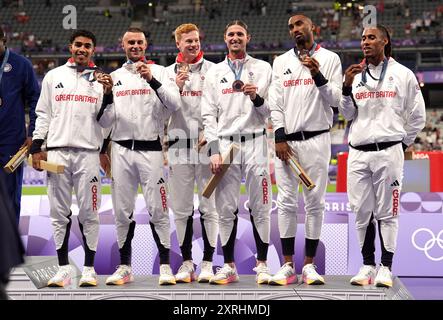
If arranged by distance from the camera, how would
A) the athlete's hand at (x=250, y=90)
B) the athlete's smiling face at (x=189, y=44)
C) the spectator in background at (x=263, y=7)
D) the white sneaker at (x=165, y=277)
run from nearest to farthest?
the athlete's hand at (x=250, y=90), the white sneaker at (x=165, y=277), the athlete's smiling face at (x=189, y=44), the spectator in background at (x=263, y=7)

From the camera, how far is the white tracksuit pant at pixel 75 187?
6.72 meters

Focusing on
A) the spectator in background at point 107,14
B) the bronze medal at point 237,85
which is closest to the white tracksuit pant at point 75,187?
the bronze medal at point 237,85

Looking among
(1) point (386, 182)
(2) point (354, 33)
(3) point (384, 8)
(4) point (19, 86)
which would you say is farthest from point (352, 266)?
(3) point (384, 8)

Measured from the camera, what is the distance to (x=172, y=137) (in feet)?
23.8

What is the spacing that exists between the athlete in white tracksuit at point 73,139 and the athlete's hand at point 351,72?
240 centimetres

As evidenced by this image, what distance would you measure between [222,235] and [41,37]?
37.8m

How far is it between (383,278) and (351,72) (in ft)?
6.71

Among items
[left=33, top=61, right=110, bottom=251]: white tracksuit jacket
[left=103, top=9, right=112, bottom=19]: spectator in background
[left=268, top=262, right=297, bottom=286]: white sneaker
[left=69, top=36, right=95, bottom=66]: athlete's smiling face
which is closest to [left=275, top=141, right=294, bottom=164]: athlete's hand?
[left=268, top=262, right=297, bottom=286]: white sneaker

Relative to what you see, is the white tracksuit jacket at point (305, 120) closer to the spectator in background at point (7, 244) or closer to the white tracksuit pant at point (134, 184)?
the white tracksuit pant at point (134, 184)

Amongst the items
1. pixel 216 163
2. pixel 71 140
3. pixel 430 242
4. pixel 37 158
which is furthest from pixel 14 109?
pixel 430 242

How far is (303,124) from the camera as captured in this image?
6633mm

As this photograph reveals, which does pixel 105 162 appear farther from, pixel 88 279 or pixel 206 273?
pixel 206 273

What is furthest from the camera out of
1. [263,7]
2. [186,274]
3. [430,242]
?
[263,7]
